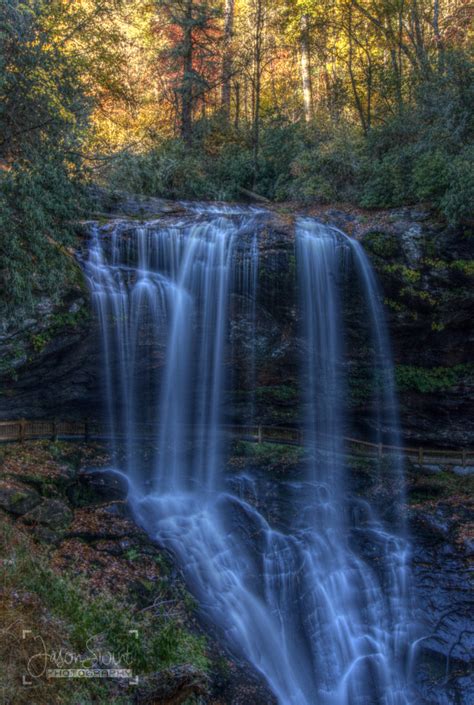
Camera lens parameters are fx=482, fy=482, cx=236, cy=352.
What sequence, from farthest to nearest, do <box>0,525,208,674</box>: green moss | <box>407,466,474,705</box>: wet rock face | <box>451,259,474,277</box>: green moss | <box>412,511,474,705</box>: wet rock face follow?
<box>451,259,474,277</box>: green moss
<box>407,466,474,705</box>: wet rock face
<box>412,511,474,705</box>: wet rock face
<box>0,525,208,674</box>: green moss

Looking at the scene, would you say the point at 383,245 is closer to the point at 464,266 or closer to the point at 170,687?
the point at 464,266

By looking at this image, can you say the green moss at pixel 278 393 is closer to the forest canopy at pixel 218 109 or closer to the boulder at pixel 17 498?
the forest canopy at pixel 218 109

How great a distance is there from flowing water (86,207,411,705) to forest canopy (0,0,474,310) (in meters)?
2.83

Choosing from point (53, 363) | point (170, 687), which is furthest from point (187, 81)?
point (170, 687)

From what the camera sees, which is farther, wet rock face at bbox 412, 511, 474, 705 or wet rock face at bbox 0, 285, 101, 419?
wet rock face at bbox 0, 285, 101, 419

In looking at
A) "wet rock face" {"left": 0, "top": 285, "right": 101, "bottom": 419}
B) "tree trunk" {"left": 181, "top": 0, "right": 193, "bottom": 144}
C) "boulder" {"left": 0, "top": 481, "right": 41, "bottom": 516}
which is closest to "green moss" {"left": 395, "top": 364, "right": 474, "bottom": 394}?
"wet rock face" {"left": 0, "top": 285, "right": 101, "bottom": 419}

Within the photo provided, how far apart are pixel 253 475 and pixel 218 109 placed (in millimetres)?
19118

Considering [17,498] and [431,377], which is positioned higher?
[431,377]

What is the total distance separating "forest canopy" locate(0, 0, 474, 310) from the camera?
30.0 ft

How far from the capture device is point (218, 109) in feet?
79.8

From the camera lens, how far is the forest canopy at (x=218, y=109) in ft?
30.0

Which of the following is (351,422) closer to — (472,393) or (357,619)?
(472,393)

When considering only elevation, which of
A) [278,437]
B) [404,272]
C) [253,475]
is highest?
[404,272]

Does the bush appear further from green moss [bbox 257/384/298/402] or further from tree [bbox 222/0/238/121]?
tree [bbox 222/0/238/121]
